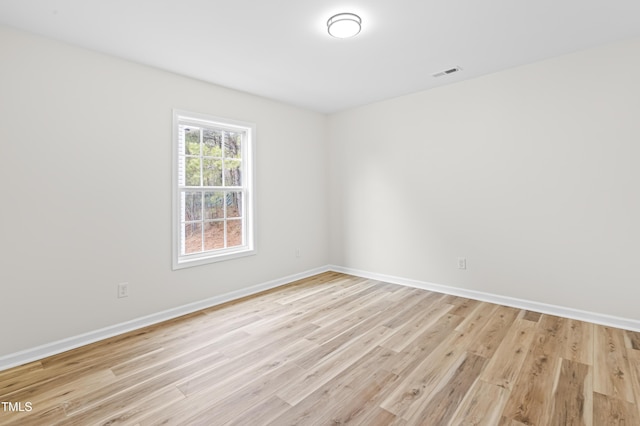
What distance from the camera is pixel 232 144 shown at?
12.7 feet

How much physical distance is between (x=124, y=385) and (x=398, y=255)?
328cm

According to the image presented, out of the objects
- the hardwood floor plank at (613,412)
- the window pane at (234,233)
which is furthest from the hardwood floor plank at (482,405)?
the window pane at (234,233)

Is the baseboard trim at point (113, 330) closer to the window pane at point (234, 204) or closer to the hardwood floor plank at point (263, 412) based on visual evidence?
the window pane at point (234, 204)

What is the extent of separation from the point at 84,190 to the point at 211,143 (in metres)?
1.41

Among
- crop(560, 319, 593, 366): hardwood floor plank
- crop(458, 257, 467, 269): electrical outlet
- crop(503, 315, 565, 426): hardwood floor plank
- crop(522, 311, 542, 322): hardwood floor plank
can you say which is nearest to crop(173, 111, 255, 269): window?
crop(458, 257, 467, 269): electrical outlet

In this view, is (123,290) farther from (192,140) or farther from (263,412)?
(263,412)

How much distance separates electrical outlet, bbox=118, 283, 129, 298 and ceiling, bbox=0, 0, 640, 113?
2107 millimetres

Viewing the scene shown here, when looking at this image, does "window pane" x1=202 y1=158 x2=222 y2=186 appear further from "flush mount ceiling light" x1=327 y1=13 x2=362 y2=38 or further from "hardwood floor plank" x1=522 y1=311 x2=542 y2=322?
"hardwood floor plank" x1=522 y1=311 x2=542 y2=322

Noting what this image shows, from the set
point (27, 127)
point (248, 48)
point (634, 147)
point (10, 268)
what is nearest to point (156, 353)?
point (10, 268)

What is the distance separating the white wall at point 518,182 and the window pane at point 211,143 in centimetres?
202

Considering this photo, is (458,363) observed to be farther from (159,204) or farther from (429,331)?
(159,204)

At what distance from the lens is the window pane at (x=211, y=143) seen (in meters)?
3.59

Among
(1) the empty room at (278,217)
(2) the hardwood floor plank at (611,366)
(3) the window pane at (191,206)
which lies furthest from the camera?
(3) the window pane at (191,206)

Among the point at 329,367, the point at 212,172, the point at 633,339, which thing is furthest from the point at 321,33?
the point at 633,339
